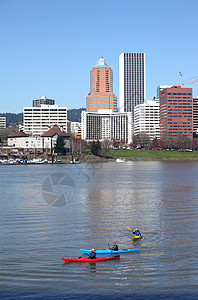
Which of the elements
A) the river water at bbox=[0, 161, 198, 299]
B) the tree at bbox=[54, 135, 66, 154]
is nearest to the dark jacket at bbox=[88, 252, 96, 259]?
the river water at bbox=[0, 161, 198, 299]

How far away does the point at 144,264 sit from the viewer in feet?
93.0

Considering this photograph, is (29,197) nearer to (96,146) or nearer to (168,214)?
(168,214)

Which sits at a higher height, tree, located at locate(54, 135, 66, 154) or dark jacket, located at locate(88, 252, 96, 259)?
tree, located at locate(54, 135, 66, 154)

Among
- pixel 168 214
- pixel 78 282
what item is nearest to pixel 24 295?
pixel 78 282

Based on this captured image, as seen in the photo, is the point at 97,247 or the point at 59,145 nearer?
the point at 97,247

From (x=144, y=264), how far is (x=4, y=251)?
37.8ft

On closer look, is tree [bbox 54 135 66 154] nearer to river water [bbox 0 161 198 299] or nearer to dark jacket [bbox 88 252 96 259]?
river water [bbox 0 161 198 299]

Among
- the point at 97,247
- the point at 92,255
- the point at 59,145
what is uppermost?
the point at 59,145

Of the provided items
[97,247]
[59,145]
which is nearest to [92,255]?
[97,247]

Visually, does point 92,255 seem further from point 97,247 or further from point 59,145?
point 59,145

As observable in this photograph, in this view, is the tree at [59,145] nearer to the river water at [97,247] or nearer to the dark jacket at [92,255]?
the river water at [97,247]

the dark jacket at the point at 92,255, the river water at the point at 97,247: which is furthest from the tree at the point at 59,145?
the dark jacket at the point at 92,255

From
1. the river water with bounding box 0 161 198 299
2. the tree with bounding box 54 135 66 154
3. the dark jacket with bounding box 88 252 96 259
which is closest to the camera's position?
the river water with bounding box 0 161 198 299

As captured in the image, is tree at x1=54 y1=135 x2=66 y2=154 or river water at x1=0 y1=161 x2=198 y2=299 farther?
tree at x1=54 y1=135 x2=66 y2=154
